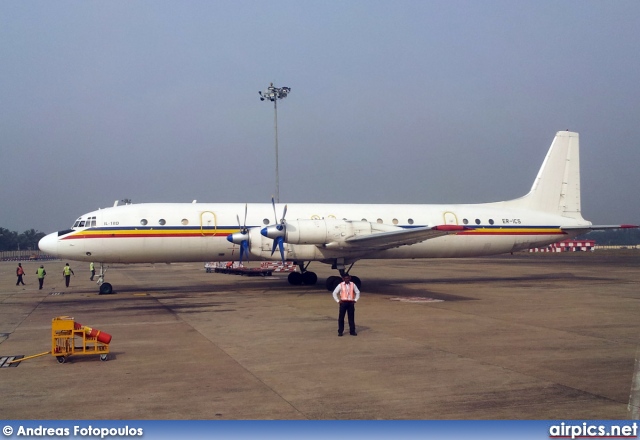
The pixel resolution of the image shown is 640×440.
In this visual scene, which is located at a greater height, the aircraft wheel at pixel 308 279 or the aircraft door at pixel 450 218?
the aircraft door at pixel 450 218

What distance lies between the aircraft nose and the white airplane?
0.04 m

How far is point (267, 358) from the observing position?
35.9ft

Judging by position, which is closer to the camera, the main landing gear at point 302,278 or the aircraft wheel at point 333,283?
the aircraft wheel at point 333,283

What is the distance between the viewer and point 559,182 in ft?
98.0

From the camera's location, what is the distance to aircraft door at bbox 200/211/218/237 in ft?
77.5

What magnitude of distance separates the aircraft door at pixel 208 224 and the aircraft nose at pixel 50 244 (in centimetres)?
599

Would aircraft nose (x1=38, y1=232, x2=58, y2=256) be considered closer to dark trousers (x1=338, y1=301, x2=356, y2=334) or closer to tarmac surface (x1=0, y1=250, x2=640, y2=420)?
tarmac surface (x1=0, y1=250, x2=640, y2=420)

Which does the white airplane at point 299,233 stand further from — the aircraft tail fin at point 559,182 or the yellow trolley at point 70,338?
the yellow trolley at point 70,338

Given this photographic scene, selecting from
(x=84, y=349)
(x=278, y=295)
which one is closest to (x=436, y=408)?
(x=84, y=349)

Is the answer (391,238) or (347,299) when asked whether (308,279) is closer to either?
(391,238)

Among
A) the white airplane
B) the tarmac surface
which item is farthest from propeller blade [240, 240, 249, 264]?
the tarmac surface

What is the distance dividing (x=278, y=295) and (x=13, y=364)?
1283 centimetres

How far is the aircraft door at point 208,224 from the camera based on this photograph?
2361 cm

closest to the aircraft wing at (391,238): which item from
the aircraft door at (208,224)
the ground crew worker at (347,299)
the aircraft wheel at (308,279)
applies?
the aircraft wheel at (308,279)
